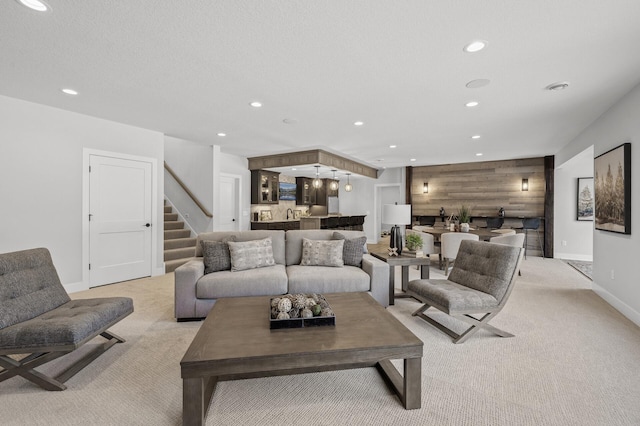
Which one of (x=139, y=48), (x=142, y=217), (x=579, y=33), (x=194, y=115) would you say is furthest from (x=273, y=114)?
(x=579, y=33)

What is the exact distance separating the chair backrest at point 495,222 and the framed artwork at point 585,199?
5.32 ft

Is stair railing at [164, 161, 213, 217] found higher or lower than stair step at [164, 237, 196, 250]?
higher

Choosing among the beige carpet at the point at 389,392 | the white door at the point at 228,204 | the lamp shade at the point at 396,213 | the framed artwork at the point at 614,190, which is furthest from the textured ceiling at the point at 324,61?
the white door at the point at 228,204

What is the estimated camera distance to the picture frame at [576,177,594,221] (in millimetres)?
6816

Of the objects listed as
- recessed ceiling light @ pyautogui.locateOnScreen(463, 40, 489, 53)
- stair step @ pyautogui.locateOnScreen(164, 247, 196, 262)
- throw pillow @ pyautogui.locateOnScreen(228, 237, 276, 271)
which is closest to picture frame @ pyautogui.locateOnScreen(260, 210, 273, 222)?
stair step @ pyautogui.locateOnScreen(164, 247, 196, 262)

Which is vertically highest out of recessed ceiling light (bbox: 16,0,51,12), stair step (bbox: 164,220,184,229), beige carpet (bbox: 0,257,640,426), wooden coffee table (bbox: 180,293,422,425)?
recessed ceiling light (bbox: 16,0,51,12)

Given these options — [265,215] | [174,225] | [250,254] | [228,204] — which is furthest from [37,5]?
[265,215]

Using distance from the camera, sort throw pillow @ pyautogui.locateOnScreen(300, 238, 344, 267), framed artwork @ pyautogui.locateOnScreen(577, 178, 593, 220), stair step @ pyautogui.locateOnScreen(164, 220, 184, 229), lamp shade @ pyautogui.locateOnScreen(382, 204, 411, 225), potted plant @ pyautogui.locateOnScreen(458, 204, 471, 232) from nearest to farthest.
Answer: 1. throw pillow @ pyautogui.locateOnScreen(300, 238, 344, 267)
2. lamp shade @ pyautogui.locateOnScreen(382, 204, 411, 225)
3. potted plant @ pyautogui.locateOnScreen(458, 204, 471, 232)
4. stair step @ pyautogui.locateOnScreen(164, 220, 184, 229)
5. framed artwork @ pyautogui.locateOnScreen(577, 178, 593, 220)

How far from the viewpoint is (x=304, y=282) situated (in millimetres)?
3230

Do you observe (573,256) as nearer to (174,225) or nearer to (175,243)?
(175,243)

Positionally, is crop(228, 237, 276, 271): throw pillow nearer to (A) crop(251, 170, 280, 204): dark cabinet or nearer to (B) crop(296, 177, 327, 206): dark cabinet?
(A) crop(251, 170, 280, 204): dark cabinet

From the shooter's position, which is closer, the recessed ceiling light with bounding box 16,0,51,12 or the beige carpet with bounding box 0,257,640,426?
the beige carpet with bounding box 0,257,640,426

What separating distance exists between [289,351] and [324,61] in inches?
91.5

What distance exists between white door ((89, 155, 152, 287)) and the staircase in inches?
20.8
